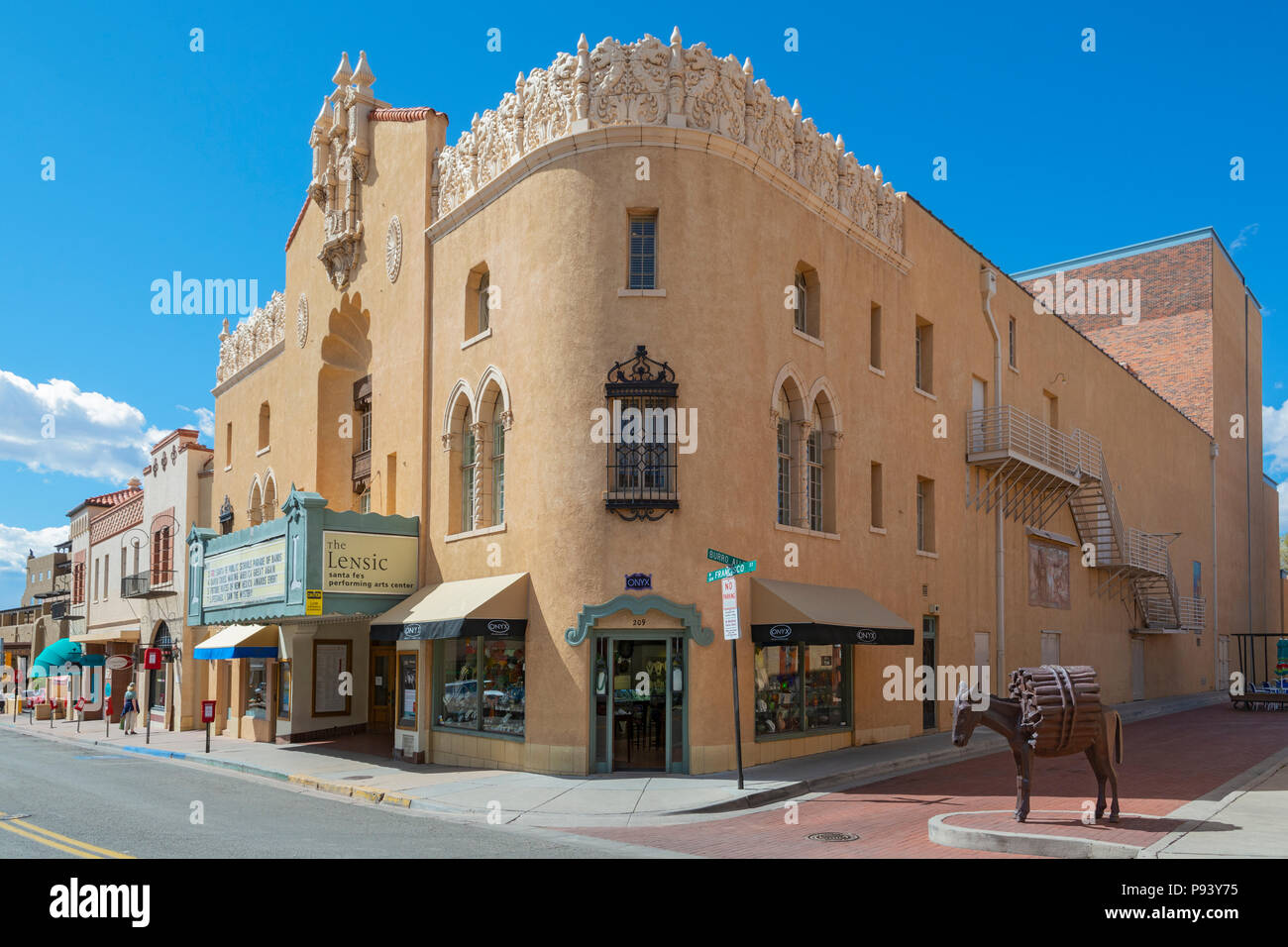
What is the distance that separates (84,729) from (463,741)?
26872 mm

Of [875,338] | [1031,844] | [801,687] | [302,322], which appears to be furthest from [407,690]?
[1031,844]

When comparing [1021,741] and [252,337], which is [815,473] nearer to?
[1021,741]

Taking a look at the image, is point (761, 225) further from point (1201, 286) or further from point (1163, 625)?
point (1201, 286)

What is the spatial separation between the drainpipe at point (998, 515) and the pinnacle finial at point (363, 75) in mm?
17223

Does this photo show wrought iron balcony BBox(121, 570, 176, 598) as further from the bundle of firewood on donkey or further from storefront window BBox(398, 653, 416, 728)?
the bundle of firewood on donkey

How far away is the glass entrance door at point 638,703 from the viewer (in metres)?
18.2

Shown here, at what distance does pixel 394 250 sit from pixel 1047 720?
1856cm

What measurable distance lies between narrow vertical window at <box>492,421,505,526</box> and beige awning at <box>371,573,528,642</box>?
1.46m

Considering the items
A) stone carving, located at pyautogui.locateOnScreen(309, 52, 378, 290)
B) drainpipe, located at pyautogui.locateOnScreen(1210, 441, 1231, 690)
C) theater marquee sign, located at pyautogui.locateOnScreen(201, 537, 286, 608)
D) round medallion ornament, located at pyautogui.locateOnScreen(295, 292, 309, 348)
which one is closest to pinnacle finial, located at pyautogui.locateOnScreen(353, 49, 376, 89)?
stone carving, located at pyautogui.locateOnScreen(309, 52, 378, 290)

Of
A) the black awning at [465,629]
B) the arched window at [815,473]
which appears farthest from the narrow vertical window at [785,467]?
the black awning at [465,629]

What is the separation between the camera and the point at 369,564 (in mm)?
22031

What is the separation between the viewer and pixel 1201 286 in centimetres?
4934

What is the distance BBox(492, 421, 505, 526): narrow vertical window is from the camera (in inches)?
838
